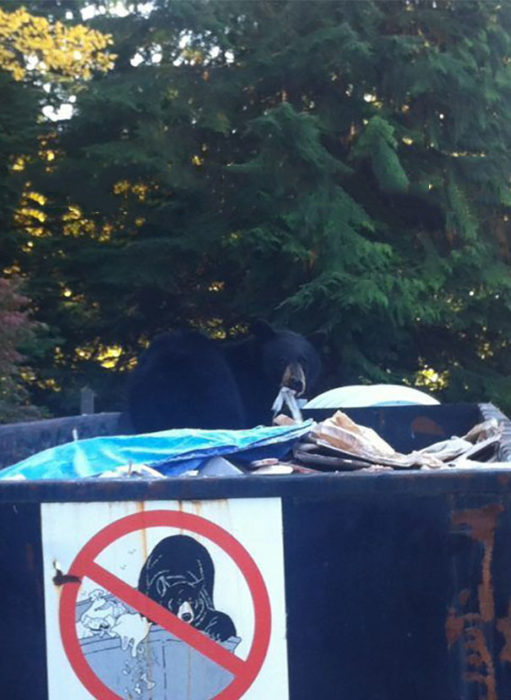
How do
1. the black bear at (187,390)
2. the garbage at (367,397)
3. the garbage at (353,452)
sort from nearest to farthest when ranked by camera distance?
the garbage at (353,452), the black bear at (187,390), the garbage at (367,397)

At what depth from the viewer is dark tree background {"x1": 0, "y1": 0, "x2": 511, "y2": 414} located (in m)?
12.9

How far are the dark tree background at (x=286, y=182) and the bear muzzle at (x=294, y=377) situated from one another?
5.19 m

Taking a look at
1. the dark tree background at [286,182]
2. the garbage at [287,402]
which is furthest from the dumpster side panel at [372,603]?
the dark tree background at [286,182]

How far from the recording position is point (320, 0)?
13.4 metres

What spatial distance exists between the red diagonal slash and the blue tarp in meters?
0.73

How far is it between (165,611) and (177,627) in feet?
0.13

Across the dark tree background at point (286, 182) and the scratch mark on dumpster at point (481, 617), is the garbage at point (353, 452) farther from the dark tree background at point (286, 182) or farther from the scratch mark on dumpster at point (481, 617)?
the dark tree background at point (286, 182)

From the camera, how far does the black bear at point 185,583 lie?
7.17 feet

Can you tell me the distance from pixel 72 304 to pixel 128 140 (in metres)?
2.39

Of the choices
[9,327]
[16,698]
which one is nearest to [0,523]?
[16,698]

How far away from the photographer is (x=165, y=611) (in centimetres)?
219

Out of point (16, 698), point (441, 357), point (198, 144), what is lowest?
point (16, 698)

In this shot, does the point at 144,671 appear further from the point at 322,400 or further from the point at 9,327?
the point at 9,327

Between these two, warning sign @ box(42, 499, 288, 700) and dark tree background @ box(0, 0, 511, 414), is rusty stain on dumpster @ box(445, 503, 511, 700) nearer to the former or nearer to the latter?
warning sign @ box(42, 499, 288, 700)
